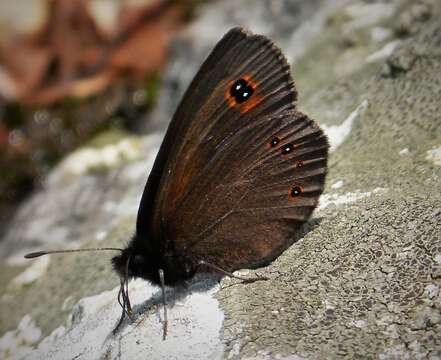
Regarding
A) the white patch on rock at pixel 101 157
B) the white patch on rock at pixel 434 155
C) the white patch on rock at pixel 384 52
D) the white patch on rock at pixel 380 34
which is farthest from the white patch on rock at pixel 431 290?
the white patch on rock at pixel 101 157

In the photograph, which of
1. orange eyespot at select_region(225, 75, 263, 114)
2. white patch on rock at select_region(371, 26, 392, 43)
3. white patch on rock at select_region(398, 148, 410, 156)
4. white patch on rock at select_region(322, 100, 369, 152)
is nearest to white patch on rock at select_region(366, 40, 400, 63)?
white patch on rock at select_region(371, 26, 392, 43)

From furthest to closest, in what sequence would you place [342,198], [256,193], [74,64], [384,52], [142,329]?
[74,64], [384,52], [342,198], [256,193], [142,329]

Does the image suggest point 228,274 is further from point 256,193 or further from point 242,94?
point 242,94

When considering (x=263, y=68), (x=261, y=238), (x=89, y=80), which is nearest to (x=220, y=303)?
(x=261, y=238)

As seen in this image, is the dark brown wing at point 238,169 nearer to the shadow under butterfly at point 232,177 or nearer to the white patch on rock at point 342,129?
the shadow under butterfly at point 232,177

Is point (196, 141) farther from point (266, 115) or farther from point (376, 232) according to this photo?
point (376, 232)

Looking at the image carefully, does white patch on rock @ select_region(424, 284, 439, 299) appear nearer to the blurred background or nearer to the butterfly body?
the butterfly body

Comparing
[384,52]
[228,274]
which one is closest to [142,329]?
[228,274]
